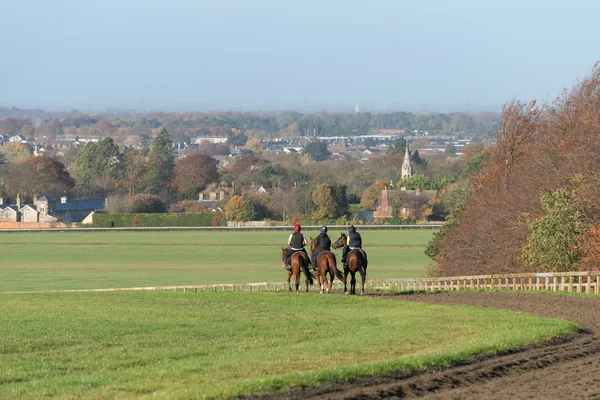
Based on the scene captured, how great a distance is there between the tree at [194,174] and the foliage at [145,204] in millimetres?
24044

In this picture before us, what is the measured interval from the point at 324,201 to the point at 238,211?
33.4ft

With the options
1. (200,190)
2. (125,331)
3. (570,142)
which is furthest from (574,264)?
(200,190)

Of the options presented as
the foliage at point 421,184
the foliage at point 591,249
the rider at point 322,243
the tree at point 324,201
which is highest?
the rider at point 322,243

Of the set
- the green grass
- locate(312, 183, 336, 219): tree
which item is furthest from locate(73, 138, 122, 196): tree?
the green grass

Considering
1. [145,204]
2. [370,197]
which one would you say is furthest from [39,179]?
[370,197]

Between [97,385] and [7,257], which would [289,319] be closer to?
[97,385]

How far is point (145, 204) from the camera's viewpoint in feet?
487

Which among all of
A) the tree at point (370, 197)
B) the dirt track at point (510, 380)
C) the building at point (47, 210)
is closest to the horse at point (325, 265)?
the dirt track at point (510, 380)

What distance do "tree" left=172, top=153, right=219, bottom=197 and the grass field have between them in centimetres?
5103

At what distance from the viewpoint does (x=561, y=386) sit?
16391 millimetres

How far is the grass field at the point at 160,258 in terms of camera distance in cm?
7306

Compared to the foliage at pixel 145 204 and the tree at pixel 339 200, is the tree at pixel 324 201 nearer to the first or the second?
the tree at pixel 339 200

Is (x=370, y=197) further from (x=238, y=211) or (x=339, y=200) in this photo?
(x=238, y=211)

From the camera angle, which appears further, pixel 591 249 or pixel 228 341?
pixel 591 249
